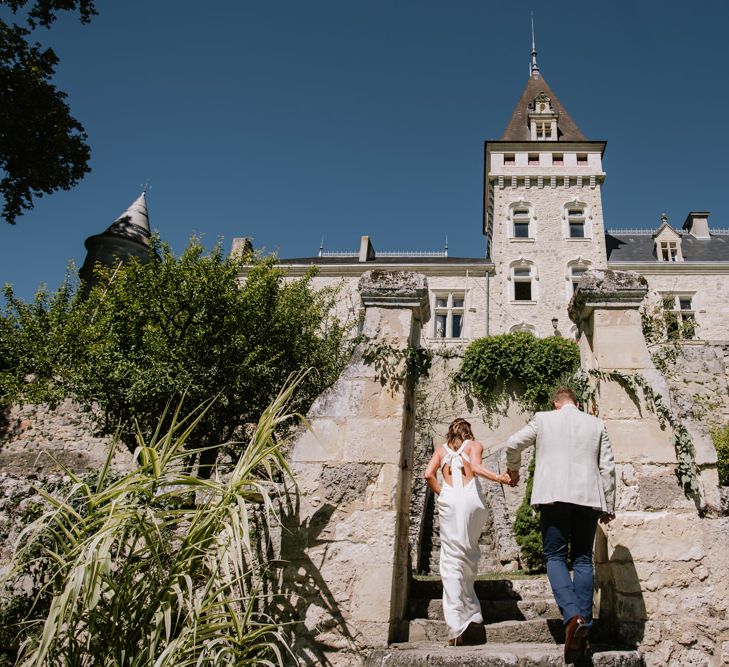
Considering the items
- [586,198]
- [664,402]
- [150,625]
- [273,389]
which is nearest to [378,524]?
[150,625]

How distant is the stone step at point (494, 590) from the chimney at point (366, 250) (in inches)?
907

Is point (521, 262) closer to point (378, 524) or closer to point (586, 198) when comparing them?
point (586, 198)

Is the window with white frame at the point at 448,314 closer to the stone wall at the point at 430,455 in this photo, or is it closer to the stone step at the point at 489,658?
the stone wall at the point at 430,455

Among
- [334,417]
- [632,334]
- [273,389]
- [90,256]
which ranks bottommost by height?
[334,417]

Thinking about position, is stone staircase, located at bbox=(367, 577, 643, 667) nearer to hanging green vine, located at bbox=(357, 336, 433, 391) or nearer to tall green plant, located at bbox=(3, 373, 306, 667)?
tall green plant, located at bbox=(3, 373, 306, 667)

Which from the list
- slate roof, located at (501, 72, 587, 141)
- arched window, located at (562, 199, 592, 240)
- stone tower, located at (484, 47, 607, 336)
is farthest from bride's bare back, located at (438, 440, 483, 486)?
slate roof, located at (501, 72, 587, 141)

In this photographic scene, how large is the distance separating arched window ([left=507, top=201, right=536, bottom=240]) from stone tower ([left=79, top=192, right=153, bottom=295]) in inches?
671

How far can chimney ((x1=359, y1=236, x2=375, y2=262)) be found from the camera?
26812 millimetres

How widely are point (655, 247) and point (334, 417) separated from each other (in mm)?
26602

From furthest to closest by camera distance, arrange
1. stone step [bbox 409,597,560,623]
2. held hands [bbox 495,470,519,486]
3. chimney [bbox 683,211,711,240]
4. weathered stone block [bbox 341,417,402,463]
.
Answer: chimney [bbox 683,211,711,240], stone step [bbox 409,597,560,623], weathered stone block [bbox 341,417,402,463], held hands [bbox 495,470,519,486]

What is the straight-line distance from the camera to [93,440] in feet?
54.5

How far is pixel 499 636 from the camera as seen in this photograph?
340 centimetres

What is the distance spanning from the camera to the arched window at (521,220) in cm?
2638

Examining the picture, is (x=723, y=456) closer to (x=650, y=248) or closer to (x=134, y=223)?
(x=650, y=248)
